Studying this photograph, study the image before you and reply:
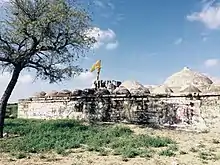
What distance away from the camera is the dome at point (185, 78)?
74.8 feet

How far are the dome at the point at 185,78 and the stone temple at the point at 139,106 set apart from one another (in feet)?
17.9

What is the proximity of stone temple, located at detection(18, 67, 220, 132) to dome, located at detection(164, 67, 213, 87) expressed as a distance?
5.44 meters

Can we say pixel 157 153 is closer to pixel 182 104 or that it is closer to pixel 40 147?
pixel 40 147

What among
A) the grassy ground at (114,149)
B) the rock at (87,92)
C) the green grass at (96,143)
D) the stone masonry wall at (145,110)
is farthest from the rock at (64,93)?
the green grass at (96,143)

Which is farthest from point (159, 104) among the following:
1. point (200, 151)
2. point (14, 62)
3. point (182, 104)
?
point (14, 62)

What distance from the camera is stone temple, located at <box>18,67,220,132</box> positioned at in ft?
38.9

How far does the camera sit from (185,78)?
25078 mm

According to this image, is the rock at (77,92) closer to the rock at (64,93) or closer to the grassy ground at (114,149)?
the rock at (64,93)

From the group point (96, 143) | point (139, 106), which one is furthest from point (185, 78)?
point (96, 143)

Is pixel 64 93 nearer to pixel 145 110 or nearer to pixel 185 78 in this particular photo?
pixel 145 110

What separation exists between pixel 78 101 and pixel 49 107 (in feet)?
9.66

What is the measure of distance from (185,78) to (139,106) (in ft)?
38.8

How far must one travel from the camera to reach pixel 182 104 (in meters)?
12.5

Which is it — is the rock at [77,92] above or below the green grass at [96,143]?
above
